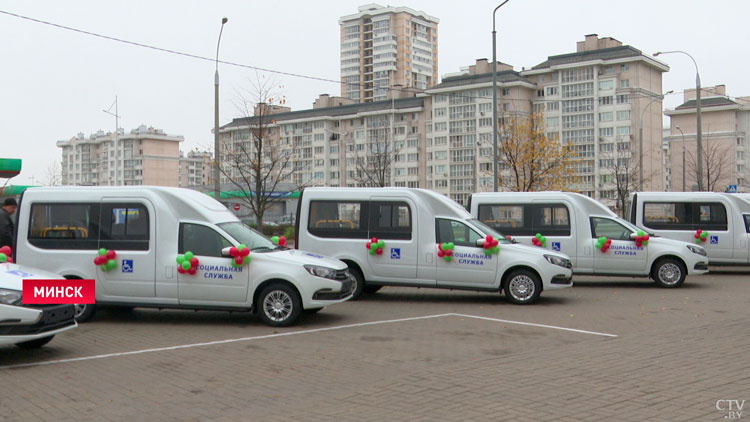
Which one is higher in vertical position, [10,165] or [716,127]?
[716,127]

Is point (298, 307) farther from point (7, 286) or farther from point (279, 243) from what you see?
point (7, 286)

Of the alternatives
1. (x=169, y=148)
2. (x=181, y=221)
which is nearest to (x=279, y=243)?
(x=181, y=221)

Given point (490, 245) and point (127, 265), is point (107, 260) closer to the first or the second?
point (127, 265)

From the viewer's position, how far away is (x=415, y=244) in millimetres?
14180

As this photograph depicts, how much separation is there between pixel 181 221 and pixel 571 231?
956 cm

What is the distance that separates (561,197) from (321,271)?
826 centimetres

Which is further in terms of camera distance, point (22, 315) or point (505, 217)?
point (505, 217)

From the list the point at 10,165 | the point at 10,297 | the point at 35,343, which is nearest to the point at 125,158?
the point at 10,165

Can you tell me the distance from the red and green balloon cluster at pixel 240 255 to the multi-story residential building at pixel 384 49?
13851 cm

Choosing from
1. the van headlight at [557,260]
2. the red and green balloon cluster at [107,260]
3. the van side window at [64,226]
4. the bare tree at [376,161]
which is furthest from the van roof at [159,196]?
the bare tree at [376,161]

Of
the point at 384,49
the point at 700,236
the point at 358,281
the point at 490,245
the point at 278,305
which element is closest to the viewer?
the point at 278,305

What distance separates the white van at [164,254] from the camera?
437 inches

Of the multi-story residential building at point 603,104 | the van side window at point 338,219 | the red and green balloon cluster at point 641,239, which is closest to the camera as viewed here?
the van side window at point 338,219

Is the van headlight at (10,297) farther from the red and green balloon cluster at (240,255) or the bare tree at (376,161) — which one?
the bare tree at (376,161)
